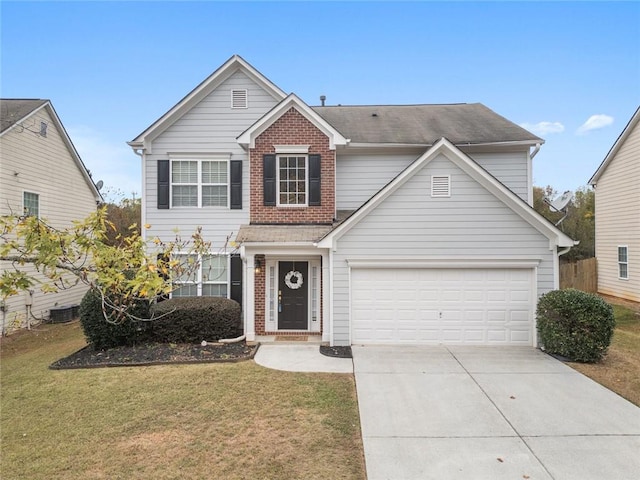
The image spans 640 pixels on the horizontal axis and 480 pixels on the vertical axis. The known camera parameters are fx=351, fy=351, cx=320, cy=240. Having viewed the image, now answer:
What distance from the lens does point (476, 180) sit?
9.16 m

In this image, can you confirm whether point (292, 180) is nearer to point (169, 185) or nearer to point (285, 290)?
point (285, 290)

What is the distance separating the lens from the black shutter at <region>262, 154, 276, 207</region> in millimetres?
10820

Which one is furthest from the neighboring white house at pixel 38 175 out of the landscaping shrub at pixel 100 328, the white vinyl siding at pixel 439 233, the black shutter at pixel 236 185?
the white vinyl siding at pixel 439 233

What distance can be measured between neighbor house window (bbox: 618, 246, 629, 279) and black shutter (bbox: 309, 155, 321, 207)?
51.2ft

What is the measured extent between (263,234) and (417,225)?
14.2 ft

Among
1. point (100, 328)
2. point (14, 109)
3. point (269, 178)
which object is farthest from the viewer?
point (14, 109)

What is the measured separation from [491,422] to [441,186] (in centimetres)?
573

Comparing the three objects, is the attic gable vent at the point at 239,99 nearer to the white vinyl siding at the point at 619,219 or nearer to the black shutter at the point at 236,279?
the black shutter at the point at 236,279

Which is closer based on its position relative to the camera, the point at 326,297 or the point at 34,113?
the point at 326,297

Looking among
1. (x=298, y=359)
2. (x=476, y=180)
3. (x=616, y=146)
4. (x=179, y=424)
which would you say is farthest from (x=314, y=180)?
(x=616, y=146)

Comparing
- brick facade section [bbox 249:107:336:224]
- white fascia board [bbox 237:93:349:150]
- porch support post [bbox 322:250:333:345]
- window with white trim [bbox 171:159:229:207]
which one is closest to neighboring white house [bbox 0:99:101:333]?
window with white trim [bbox 171:159:229:207]

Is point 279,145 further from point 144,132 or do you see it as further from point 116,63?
point 116,63

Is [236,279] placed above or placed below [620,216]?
below

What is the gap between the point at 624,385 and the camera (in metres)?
6.89
